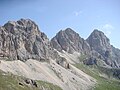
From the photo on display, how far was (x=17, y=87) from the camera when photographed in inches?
7844

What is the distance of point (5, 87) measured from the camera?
19188 centimetres

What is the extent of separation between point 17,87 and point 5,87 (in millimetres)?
10359
